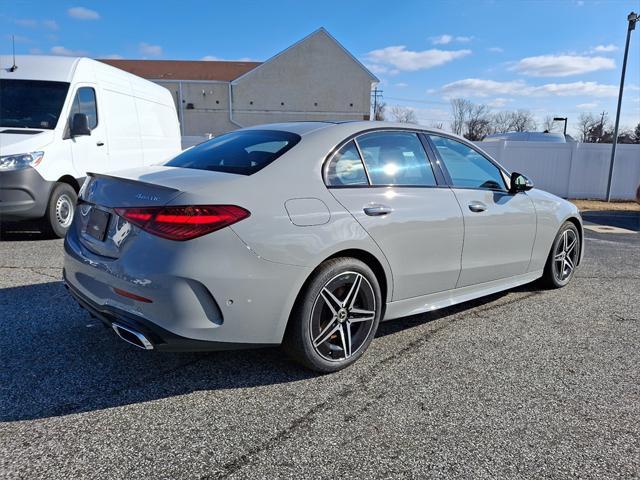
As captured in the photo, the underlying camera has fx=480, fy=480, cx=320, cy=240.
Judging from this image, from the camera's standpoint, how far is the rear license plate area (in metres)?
2.78

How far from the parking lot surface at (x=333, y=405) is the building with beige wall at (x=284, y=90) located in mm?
32552

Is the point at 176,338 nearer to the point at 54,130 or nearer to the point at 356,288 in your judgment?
the point at 356,288

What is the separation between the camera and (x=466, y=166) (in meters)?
4.05

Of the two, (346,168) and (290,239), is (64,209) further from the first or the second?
(290,239)

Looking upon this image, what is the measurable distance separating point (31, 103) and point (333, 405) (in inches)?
258

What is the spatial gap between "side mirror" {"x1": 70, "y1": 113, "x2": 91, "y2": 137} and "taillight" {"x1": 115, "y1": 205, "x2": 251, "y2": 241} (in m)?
5.09

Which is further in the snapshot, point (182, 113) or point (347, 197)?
point (182, 113)

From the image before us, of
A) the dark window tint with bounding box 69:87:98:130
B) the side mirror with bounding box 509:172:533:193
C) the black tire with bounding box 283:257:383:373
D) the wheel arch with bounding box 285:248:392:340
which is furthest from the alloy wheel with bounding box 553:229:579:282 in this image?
the dark window tint with bounding box 69:87:98:130

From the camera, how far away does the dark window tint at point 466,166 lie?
12.7 ft

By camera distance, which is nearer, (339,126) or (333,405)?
(333,405)

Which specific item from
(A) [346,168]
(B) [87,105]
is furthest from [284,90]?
(A) [346,168]

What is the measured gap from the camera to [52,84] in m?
6.97

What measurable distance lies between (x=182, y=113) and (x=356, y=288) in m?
36.6

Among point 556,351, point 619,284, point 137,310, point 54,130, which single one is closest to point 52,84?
point 54,130
